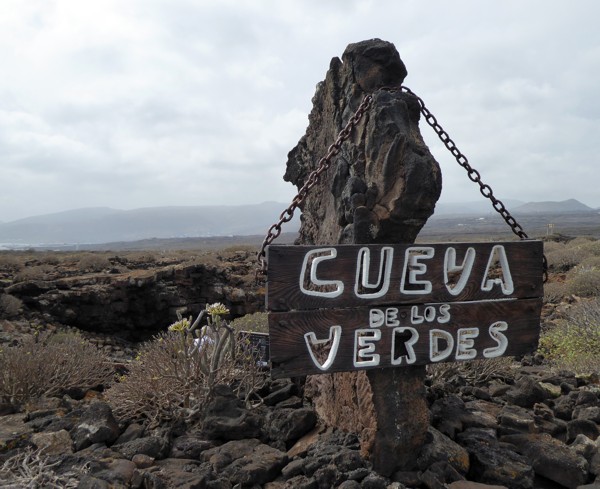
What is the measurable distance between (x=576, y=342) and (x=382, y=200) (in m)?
5.98

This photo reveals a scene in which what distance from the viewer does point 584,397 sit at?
14.6 feet

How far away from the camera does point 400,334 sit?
3.20 m

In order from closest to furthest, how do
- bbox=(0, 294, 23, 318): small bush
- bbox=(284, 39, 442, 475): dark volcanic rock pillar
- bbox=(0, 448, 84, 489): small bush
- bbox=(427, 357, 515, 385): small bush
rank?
1. bbox=(0, 448, 84, 489): small bush
2. bbox=(284, 39, 442, 475): dark volcanic rock pillar
3. bbox=(427, 357, 515, 385): small bush
4. bbox=(0, 294, 23, 318): small bush

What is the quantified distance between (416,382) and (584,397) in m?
2.11

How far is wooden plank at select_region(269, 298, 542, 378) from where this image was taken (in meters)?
2.95

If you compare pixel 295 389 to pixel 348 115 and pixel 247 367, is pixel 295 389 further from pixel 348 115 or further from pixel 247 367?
pixel 348 115

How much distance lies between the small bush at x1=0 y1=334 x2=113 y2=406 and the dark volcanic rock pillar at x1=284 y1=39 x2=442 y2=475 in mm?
3429

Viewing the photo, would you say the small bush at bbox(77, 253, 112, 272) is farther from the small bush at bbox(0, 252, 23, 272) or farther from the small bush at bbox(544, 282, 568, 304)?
the small bush at bbox(544, 282, 568, 304)

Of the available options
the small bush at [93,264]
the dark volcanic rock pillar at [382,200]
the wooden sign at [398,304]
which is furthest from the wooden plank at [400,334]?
the small bush at [93,264]

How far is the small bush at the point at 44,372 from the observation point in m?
5.20

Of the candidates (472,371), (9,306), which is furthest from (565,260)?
(9,306)

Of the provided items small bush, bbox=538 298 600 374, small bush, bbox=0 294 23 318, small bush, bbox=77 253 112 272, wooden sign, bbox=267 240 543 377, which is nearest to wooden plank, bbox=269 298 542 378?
wooden sign, bbox=267 240 543 377

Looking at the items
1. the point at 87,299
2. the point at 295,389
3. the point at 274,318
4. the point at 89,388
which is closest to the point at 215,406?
the point at 295,389

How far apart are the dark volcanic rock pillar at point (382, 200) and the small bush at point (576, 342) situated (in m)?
3.79
